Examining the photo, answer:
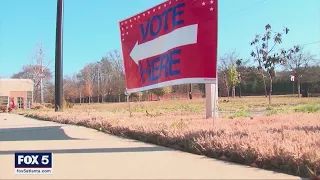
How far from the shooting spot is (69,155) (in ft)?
27.0

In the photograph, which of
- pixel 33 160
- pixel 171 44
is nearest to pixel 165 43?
pixel 171 44

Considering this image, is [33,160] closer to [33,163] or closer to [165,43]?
[33,163]

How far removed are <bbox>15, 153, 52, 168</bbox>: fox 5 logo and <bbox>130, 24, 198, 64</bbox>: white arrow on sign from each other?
20.6 ft

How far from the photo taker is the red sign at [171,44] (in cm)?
1186

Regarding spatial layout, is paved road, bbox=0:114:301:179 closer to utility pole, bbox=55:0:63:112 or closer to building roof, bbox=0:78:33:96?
utility pole, bbox=55:0:63:112

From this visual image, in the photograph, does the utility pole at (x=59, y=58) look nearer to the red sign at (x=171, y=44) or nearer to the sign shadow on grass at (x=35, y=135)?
the red sign at (x=171, y=44)

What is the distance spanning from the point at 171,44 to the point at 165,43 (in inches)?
15.4

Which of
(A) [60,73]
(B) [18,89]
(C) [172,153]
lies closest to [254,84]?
(B) [18,89]

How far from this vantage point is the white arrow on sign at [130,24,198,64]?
40.3ft

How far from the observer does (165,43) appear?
13.3m

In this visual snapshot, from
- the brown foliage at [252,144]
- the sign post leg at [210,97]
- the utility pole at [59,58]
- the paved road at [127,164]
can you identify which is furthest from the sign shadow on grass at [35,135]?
the utility pole at [59,58]

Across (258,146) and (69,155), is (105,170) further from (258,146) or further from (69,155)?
(258,146)

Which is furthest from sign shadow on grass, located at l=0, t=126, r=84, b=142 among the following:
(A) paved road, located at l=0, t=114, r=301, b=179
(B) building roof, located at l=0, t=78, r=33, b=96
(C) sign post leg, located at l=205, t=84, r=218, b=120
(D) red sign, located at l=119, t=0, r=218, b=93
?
(B) building roof, located at l=0, t=78, r=33, b=96

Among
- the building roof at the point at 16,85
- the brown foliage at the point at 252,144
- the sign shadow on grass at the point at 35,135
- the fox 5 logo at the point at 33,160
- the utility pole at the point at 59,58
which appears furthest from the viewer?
the building roof at the point at 16,85
